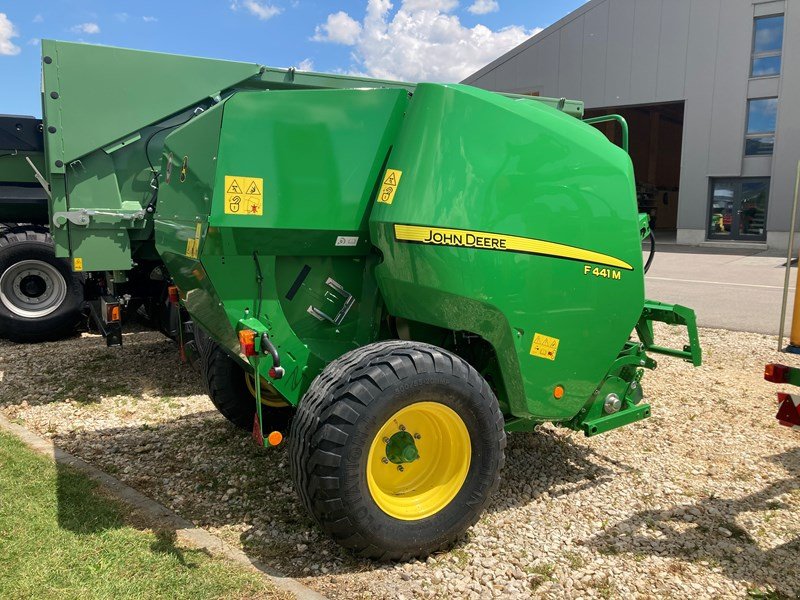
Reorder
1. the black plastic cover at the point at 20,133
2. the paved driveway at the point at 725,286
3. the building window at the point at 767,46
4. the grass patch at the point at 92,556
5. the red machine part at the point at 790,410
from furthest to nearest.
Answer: the building window at the point at 767,46, the paved driveway at the point at 725,286, the black plastic cover at the point at 20,133, the red machine part at the point at 790,410, the grass patch at the point at 92,556

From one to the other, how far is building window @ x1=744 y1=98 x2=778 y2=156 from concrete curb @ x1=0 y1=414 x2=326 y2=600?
21878 mm

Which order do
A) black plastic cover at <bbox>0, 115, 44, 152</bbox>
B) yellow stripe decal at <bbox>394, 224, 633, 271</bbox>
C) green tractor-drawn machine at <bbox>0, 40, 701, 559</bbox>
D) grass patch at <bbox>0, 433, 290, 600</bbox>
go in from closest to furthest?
grass patch at <bbox>0, 433, 290, 600</bbox> → green tractor-drawn machine at <bbox>0, 40, 701, 559</bbox> → yellow stripe decal at <bbox>394, 224, 633, 271</bbox> → black plastic cover at <bbox>0, 115, 44, 152</bbox>

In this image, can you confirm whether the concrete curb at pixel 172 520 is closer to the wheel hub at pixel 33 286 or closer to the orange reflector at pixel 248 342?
the orange reflector at pixel 248 342

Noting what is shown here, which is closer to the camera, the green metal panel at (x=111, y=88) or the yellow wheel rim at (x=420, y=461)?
the yellow wheel rim at (x=420, y=461)

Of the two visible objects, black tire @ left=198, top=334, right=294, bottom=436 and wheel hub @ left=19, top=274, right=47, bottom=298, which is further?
wheel hub @ left=19, top=274, right=47, bottom=298

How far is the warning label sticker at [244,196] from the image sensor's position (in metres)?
2.90

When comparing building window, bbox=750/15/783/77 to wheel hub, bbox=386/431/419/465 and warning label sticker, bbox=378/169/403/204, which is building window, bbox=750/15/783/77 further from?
wheel hub, bbox=386/431/419/465

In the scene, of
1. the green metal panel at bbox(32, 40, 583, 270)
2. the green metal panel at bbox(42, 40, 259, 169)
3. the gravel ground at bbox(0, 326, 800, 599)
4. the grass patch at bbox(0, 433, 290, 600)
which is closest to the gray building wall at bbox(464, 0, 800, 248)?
the gravel ground at bbox(0, 326, 800, 599)

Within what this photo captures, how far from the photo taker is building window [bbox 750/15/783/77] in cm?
1984

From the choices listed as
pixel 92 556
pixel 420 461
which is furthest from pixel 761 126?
pixel 92 556

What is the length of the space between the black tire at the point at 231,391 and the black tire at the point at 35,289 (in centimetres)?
378

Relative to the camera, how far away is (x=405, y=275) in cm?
309

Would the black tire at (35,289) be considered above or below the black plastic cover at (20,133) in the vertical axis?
below

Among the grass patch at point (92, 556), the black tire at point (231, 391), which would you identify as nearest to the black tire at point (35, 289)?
the black tire at point (231, 391)
